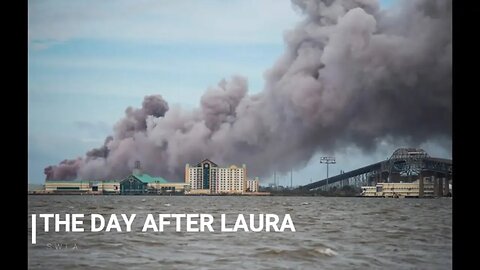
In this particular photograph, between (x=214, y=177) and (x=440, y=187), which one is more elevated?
(x=214, y=177)

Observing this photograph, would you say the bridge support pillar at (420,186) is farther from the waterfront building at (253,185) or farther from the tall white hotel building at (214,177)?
the tall white hotel building at (214,177)

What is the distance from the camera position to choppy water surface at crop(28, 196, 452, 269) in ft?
21.2

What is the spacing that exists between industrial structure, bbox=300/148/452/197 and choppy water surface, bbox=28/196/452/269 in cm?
16

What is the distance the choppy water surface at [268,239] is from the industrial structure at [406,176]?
16 cm

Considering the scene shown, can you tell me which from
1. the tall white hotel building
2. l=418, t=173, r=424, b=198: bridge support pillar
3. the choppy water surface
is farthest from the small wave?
l=418, t=173, r=424, b=198: bridge support pillar

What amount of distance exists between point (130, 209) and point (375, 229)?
3349 mm

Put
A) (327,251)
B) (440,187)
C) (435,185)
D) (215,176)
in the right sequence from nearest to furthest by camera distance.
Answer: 1. (327,251)
2. (440,187)
3. (435,185)
4. (215,176)

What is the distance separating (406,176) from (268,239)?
3.37m

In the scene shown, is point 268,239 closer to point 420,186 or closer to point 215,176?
point 215,176

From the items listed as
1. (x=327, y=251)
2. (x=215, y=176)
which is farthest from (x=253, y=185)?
(x=327, y=251)

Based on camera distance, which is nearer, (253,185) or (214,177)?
(253,185)

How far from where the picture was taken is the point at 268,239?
24.2ft
